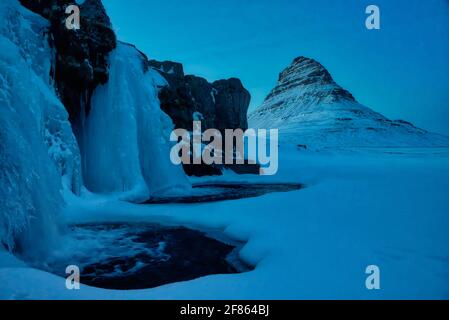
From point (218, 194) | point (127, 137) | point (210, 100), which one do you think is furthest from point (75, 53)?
point (210, 100)

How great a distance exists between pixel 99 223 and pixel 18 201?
13.1ft

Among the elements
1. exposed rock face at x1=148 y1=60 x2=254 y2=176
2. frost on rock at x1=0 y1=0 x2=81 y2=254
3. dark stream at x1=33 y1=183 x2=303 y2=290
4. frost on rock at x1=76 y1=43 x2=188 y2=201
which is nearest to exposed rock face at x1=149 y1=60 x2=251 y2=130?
exposed rock face at x1=148 y1=60 x2=254 y2=176

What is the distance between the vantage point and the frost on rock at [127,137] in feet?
47.5

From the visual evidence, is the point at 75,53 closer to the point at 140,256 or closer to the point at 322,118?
the point at 140,256

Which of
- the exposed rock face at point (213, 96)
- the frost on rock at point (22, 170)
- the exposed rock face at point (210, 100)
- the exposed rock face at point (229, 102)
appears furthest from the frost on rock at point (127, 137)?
the exposed rock face at point (229, 102)

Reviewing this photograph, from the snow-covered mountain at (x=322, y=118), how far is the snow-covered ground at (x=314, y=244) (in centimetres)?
6431

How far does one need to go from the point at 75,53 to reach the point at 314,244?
13.3 m

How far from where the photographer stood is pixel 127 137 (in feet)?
49.3

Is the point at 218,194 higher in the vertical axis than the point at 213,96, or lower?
lower

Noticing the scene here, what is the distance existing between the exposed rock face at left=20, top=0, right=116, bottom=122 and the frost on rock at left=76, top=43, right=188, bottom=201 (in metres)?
0.60

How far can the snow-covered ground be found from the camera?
3.85 m

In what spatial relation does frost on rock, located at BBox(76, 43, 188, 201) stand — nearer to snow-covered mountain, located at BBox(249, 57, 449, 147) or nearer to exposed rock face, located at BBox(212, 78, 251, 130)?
exposed rock face, located at BBox(212, 78, 251, 130)
